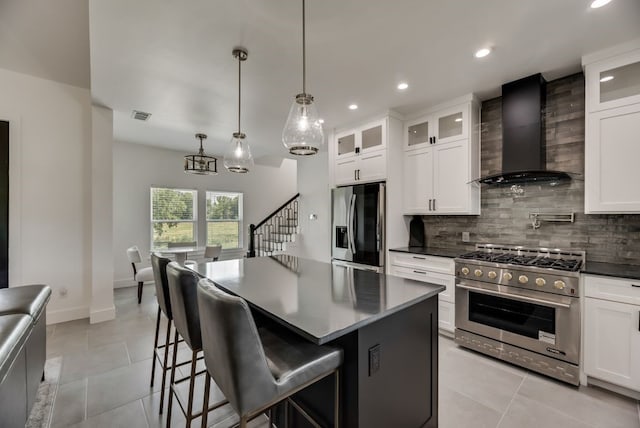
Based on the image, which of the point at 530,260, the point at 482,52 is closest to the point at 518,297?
the point at 530,260

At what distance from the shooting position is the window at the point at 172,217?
5.88 meters

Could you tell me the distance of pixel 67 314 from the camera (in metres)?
3.64

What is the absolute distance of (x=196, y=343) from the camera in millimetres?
1623

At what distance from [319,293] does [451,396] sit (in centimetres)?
153

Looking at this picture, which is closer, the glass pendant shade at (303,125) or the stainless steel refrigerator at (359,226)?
the glass pendant shade at (303,125)

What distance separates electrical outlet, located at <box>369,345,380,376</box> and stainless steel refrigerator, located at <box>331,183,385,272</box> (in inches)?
92.0

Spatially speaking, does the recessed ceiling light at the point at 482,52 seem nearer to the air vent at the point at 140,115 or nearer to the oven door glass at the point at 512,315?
the oven door glass at the point at 512,315

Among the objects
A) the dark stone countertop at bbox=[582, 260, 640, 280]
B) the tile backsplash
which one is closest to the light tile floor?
the dark stone countertop at bbox=[582, 260, 640, 280]

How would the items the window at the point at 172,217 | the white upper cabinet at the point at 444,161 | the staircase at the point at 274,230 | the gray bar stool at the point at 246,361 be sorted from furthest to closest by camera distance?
Result: the staircase at the point at 274,230
the window at the point at 172,217
the white upper cabinet at the point at 444,161
the gray bar stool at the point at 246,361

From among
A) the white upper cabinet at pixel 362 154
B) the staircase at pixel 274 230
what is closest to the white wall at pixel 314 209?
the staircase at pixel 274 230

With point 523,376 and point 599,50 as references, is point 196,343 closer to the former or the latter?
point 523,376

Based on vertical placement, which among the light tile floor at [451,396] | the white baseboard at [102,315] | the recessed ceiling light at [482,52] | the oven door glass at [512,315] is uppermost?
the recessed ceiling light at [482,52]

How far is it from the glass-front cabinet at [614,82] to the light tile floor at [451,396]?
2362mm

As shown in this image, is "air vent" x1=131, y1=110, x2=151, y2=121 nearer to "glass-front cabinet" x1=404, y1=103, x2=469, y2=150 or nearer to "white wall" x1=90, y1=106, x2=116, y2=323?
"white wall" x1=90, y1=106, x2=116, y2=323
